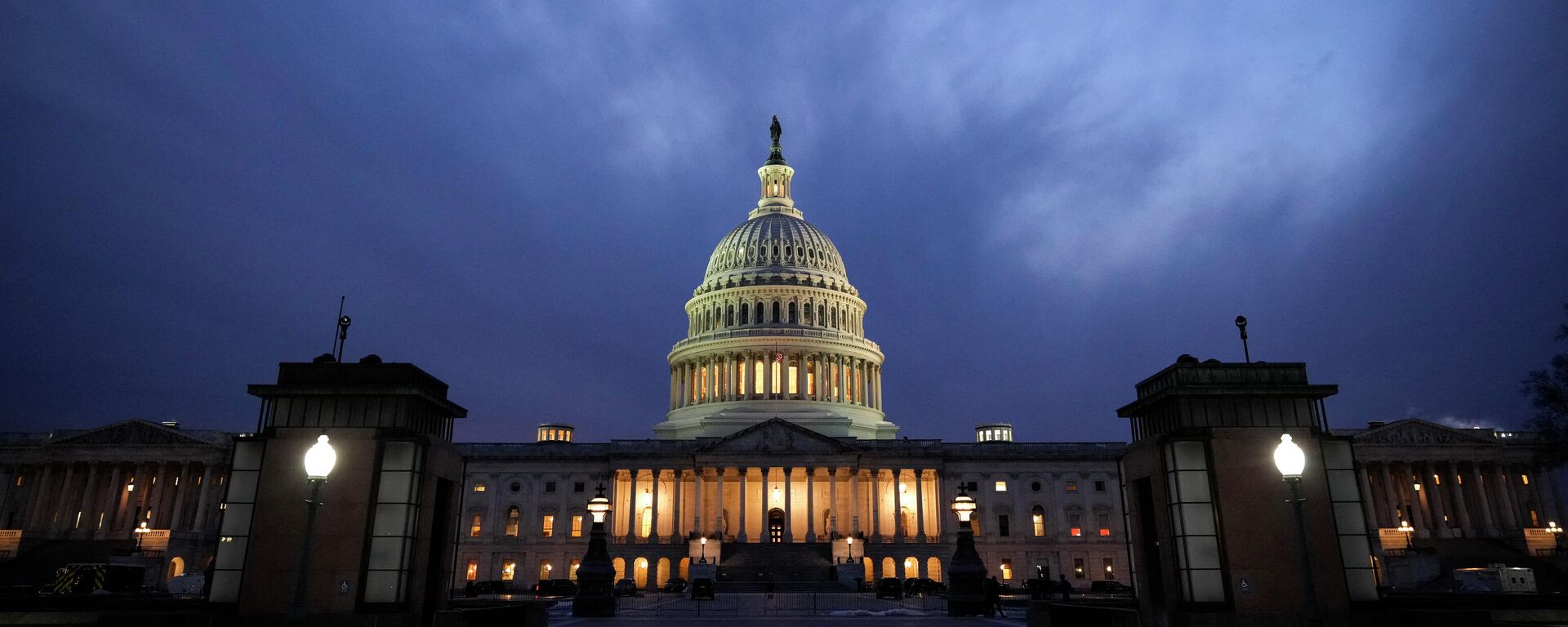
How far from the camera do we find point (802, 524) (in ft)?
304

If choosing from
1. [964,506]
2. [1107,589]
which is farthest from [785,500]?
[964,506]

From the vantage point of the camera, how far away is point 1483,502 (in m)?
89.4

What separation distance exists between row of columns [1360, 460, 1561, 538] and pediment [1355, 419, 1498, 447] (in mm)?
1918

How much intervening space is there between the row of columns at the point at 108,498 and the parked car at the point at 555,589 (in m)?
46.0

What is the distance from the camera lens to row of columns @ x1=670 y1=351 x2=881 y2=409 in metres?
106

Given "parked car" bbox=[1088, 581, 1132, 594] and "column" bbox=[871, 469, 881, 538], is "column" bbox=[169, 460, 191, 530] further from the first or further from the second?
"parked car" bbox=[1088, 581, 1132, 594]

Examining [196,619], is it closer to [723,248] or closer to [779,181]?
[723,248]

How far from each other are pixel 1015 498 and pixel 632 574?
36.4 meters

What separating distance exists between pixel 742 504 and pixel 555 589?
2739 cm

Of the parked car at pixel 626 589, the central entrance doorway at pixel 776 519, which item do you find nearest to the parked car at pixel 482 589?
the parked car at pixel 626 589

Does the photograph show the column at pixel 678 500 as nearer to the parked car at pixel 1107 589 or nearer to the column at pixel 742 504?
the column at pixel 742 504

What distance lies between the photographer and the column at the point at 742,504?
84.2m

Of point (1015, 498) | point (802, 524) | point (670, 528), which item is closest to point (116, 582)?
point (670, 528)

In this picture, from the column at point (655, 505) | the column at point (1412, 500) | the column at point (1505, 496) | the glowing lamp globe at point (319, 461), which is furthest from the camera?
the column at point (1412, 500)
